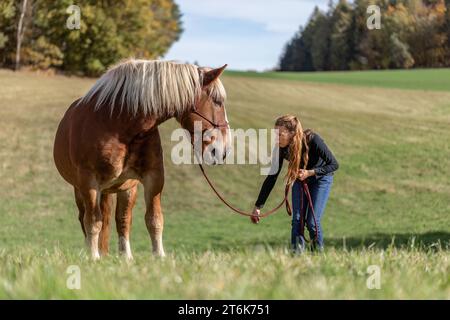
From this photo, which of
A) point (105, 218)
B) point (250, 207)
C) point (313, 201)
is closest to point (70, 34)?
point (250, 207)

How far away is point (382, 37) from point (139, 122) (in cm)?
8019

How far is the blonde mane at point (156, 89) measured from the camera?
6883 millimetres

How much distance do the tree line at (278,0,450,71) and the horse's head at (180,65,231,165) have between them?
2645 inches

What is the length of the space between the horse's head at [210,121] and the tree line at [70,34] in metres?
46.8

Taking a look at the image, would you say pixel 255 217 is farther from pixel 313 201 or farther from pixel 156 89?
pixel 156 89

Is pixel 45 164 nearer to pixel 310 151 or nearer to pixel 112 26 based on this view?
pixel 310 151

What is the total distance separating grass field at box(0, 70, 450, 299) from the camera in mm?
4438

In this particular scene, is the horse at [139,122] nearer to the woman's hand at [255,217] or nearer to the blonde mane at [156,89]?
the blonde mane at [156,89]

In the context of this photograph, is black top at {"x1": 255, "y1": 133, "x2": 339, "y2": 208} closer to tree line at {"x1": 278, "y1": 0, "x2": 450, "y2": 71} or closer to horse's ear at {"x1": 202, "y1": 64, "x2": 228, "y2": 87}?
horse's ear at {"x1": 202, "y1": 64, "x2": 228, "y2": 87}

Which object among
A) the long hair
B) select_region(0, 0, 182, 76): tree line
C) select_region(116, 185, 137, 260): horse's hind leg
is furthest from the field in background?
the long hair

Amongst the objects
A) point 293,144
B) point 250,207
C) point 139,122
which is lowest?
point 250,207

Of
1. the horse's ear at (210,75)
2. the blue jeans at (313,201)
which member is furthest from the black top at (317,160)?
the horse's ear at (210,75)

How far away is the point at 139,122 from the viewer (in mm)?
7008
